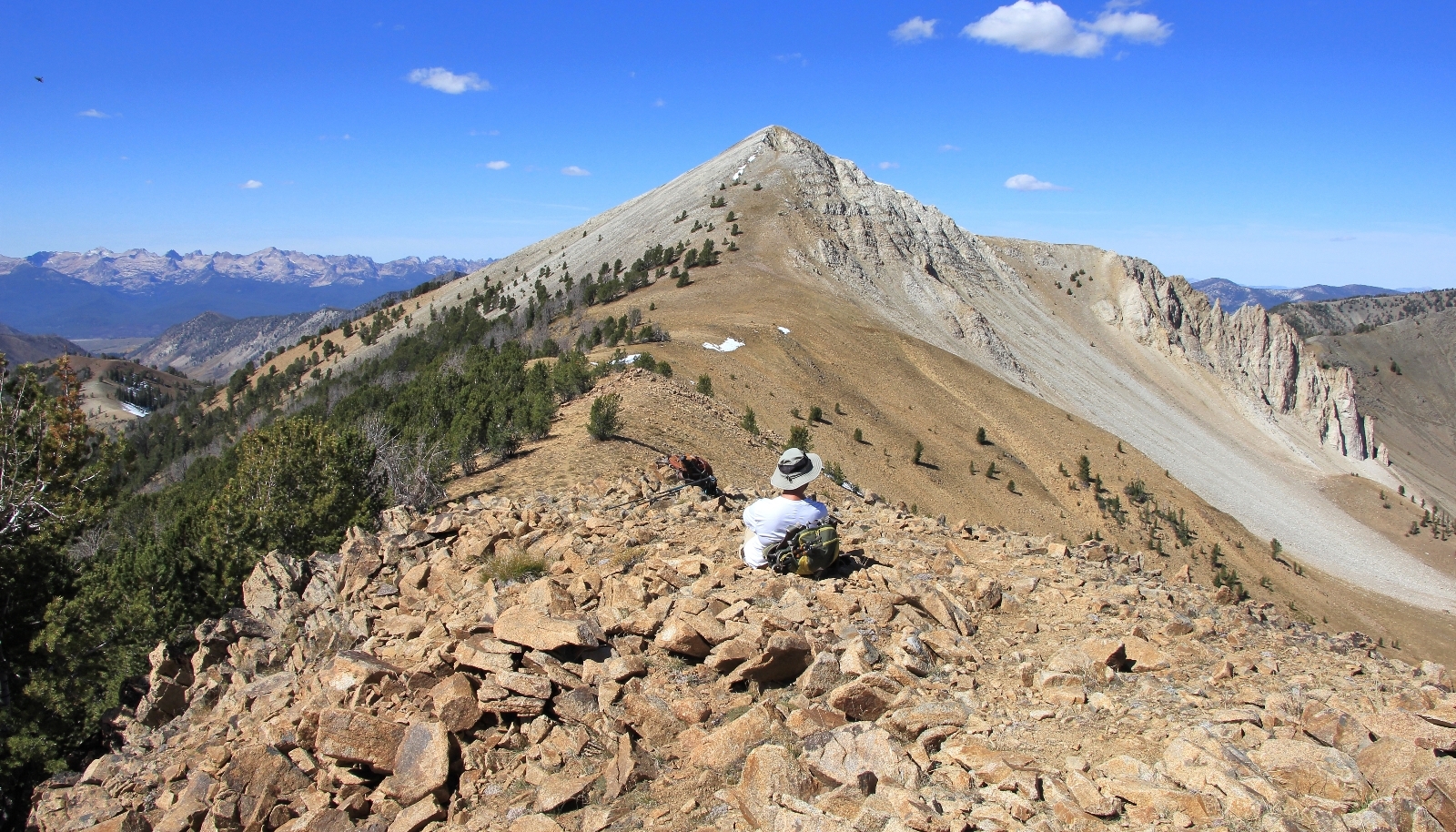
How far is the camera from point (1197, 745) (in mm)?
4449

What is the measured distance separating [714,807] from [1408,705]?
15.0ft

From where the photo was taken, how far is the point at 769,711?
17.6 feet

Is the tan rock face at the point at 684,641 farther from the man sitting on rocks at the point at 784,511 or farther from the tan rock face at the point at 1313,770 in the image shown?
the tan rock face at the point at 1313,770

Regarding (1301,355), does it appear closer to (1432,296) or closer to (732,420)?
(732,420)

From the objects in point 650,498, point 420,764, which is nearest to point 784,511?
point 650,498

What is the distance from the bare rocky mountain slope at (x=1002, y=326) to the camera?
37719 mm

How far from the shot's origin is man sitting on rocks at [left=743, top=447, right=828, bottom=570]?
763cm

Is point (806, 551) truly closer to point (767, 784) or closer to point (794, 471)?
point (794, 471)

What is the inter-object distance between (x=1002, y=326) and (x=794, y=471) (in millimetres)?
51583

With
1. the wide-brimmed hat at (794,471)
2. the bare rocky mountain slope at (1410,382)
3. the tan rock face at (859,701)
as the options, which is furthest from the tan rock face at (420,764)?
the bare rocky mountain slope at (1410,382)

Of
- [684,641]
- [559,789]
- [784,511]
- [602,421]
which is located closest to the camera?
[559,789]

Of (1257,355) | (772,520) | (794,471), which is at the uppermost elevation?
(1257,355)

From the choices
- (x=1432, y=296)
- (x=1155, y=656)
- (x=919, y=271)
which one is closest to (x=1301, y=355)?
(x=919, y=271)

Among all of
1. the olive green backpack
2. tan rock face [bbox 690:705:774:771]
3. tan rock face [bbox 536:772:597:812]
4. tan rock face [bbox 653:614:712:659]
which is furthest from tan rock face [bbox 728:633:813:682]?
the olive green backpack
